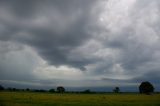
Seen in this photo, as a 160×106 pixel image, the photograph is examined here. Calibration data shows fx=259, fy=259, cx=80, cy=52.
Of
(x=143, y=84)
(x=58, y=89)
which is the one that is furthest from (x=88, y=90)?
(x=143, y=84)

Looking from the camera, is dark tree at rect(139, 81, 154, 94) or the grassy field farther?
dark tree at rect(139, 81, 154, 94)

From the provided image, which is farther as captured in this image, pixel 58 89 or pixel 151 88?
pixel 58 89

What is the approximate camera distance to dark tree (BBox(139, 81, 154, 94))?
435 feet

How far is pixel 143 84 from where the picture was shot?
5335 inches

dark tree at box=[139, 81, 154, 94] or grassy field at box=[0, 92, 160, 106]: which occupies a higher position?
dark tree at box=[139, 81, 154, 94]

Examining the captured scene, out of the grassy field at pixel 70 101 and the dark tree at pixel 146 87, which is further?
the dark tree at pixel 146 87

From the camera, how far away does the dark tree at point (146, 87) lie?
5217 inches

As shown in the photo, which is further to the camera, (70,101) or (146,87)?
(146,87)

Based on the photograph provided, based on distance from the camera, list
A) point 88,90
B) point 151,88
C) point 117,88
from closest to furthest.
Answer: point 151,88 → point 88,90 → point 117,88

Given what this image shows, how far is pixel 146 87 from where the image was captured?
438 ft

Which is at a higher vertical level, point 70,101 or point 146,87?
point 146,87

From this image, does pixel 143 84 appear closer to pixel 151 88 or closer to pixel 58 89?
pixel 151 88

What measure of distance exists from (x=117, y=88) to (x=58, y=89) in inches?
1706

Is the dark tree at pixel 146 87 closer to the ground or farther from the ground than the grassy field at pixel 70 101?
farther from the ground
